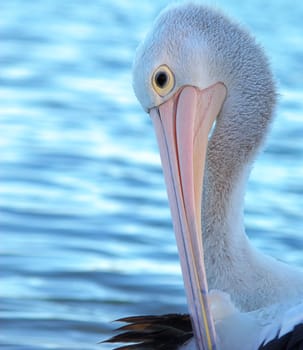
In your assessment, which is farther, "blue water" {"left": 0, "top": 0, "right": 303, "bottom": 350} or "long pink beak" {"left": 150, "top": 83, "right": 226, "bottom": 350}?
"blue water" {"left": 0, "top": 0, "right": 303, "bottom": 350}

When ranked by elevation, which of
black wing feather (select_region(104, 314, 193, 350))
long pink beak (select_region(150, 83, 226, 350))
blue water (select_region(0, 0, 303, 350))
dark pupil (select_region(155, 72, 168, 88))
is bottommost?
black wing feather (select_region(104, 314, 193, 350))

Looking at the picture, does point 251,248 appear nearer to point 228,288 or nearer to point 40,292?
point 228,288

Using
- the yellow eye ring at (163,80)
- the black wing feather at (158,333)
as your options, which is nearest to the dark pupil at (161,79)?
the yellow eye ring at (163,80)

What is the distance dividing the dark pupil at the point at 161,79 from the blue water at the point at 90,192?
0.49m

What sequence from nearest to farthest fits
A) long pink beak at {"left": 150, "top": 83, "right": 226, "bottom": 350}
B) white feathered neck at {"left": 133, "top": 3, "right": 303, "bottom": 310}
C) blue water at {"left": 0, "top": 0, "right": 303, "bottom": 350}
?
long pink beak at {"left": 150, "top": 83, "right": 226, "bottom": 350} < white feathered neck at {"left": 133, "top": 3, "right": 303, "bottom": 310} < blue water at {"left": 0, "top": 0, "right": 303, "bottom": 350}

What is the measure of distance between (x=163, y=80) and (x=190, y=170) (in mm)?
306

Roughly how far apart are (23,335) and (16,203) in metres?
1.66

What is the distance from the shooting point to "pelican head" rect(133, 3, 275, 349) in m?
4.11

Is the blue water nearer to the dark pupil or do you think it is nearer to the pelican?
the pelican

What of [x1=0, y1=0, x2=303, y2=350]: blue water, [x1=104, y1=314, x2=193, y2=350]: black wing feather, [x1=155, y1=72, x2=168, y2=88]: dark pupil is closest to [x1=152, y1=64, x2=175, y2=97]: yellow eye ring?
[x1=155, y1=72, x2=168, y2=88]: dark pupil

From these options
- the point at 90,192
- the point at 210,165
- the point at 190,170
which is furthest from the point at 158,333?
the point at 90,192

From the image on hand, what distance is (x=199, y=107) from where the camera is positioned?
14.3 ft

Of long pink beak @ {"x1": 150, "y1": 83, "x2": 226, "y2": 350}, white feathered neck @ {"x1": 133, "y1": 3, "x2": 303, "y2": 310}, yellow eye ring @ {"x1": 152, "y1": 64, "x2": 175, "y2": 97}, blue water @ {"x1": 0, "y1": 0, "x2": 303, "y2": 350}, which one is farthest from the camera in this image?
blue water @ {"x1": 0, "y1": 0, "x2": 303, "y2": 350}

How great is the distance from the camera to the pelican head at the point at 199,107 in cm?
411
